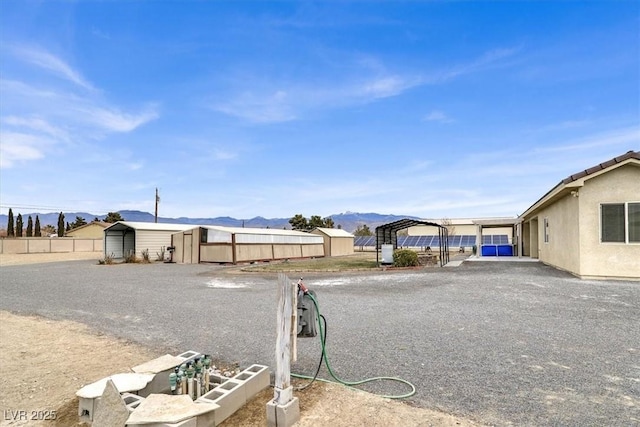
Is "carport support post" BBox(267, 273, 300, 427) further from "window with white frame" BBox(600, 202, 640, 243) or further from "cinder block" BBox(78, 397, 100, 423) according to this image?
"window with white frame" BBox(600, 202, 640, 243)

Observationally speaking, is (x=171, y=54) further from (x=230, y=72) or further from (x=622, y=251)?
(x=622, y=251)

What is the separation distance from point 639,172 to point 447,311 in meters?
8.69

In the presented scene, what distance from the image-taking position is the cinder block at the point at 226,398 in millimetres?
3123

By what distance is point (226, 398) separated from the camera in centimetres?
319

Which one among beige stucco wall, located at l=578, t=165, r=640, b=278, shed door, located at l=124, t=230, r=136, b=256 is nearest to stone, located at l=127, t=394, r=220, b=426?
beige stucco wall, located at l=578, t=165, r=640, b=278

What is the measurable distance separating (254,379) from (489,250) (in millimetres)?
26473

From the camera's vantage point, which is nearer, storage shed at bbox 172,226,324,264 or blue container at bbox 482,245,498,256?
storage shed at bbox 172,226,324,264

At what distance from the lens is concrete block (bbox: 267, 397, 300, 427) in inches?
117

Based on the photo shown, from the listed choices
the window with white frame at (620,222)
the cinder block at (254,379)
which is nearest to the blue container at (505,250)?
the window with white frame at (620,222)

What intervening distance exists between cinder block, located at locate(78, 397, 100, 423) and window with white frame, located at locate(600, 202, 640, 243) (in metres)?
13.8

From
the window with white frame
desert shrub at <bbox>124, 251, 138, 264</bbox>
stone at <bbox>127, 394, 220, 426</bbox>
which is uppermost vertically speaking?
the window with white frame

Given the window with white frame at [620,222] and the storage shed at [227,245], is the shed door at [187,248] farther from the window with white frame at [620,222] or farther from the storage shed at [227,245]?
the window with white frame at [620,222]

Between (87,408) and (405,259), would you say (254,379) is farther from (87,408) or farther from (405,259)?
(405,259)

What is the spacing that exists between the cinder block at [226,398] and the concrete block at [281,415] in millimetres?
427
